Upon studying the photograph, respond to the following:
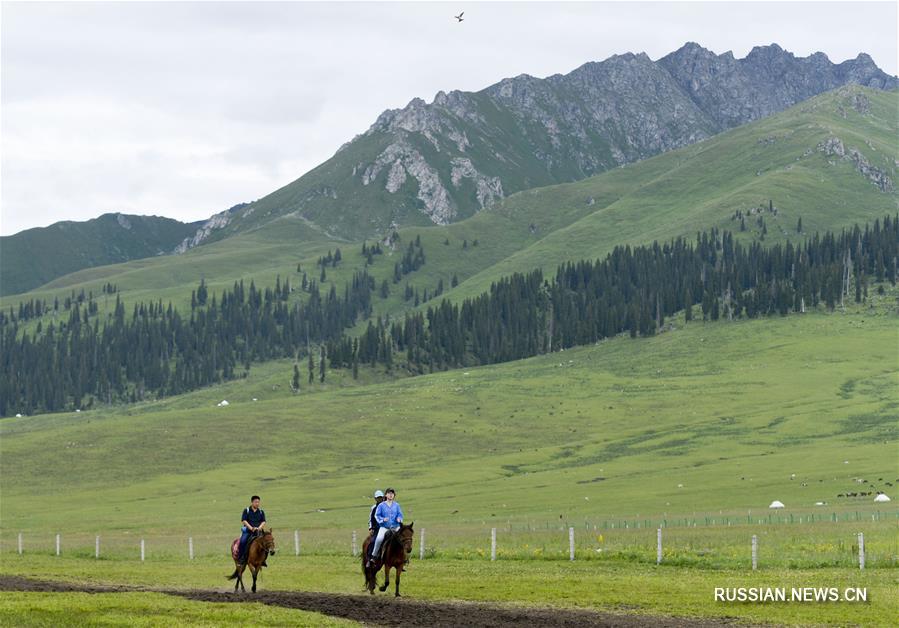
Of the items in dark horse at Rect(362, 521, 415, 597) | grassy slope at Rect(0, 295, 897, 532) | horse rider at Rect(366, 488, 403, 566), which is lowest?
grassy slope at Rect(0, 295, 897, 532)

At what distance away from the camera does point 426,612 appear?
Answer: 117 ft

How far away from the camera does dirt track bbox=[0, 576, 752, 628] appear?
110ft

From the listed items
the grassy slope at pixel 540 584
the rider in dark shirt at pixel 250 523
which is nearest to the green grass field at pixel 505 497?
the grassy slope at pixel 540 584

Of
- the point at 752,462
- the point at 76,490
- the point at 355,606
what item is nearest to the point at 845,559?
the point at 355,606

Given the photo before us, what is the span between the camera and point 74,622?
1272 inches

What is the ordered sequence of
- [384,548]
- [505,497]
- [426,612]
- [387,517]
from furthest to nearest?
[505,497], [384,548], [387,517], [426,612]

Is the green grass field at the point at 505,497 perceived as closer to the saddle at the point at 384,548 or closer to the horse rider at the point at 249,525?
the saddle at the point at 384,548

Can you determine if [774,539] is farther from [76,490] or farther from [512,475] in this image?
[76,490]

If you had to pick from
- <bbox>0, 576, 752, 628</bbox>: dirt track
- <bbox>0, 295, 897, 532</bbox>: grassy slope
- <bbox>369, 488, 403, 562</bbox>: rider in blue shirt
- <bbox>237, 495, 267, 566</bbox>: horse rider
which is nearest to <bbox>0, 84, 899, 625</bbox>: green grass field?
<bbox>0, 295, 897, 532</bbox>: grassy slope

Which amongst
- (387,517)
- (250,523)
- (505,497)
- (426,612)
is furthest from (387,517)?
(505,497)

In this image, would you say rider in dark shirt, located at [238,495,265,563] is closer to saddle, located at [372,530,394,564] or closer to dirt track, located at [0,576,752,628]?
dirt track, located at [0,576,752,628]

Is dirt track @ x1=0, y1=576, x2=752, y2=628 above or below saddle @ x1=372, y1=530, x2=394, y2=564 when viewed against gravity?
below

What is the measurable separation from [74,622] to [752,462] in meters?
112

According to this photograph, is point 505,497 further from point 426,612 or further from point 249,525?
point 426,612
